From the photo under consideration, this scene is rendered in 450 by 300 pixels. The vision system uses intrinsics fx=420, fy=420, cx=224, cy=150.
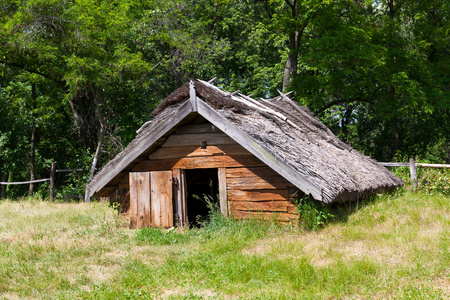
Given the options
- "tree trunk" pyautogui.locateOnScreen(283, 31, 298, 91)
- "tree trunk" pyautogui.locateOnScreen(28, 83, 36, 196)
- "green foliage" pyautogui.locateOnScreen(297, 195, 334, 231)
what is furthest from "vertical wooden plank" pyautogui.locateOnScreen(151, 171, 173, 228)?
"tree trunk" pyautogui.locateOnScreen(28, 83, 36, 196)

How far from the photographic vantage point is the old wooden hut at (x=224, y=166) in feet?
26.9

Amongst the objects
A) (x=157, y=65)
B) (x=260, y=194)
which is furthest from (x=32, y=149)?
(x=260, y=194)

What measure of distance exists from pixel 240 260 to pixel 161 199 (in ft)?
10.5

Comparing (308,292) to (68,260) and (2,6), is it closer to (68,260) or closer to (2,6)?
(68,260)

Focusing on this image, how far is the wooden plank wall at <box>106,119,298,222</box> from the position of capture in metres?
8.44

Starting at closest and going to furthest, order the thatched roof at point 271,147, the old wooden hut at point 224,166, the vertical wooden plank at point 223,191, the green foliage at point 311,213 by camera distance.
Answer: the thatched roof at point 271,147 < the green foliage at point 311,213 < the old wooden hut at point 224,166 < the vertical wooden plank at point 223,191

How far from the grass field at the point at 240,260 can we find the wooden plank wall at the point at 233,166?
16.5 inches

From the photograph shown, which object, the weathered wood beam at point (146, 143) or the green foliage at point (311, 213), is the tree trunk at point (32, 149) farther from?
the green foliage at point (311, 213)

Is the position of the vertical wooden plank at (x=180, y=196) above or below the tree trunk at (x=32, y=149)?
below

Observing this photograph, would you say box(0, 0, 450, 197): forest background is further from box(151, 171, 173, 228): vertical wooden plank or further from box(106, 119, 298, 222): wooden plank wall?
box(151, 171, 173, 228): vertical wooden plank

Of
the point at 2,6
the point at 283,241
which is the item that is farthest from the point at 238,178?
the point at 2,6

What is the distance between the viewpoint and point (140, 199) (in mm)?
9336

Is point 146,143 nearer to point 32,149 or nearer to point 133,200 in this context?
point 133,200

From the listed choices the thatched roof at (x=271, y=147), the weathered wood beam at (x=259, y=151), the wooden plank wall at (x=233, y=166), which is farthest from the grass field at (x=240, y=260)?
the weathered wood beam at (x=259, y=151)
